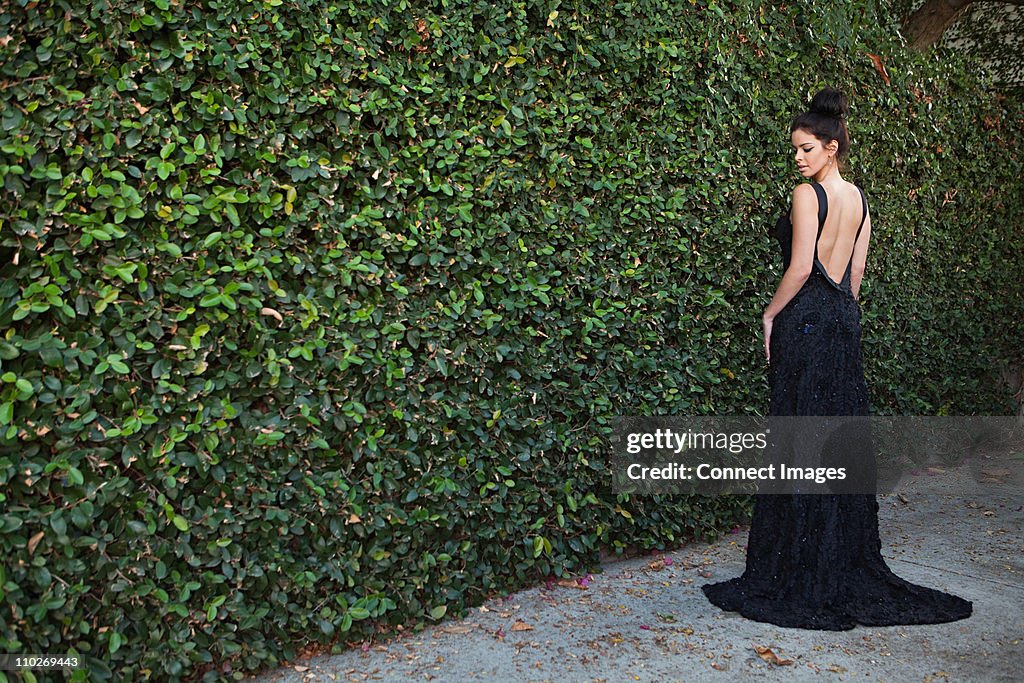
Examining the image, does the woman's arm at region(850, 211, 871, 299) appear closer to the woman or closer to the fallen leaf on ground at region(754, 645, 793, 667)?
the woman

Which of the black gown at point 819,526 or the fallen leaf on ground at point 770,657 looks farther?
the black gown at point 819,526

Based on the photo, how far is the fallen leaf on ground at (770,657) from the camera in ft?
11.5

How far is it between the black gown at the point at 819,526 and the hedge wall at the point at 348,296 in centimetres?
69

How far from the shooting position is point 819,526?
406 cm

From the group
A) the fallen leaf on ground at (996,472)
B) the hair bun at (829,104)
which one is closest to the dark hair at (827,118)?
the hair bun at (829,104)

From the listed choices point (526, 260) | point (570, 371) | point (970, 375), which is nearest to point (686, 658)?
point (570, 371)

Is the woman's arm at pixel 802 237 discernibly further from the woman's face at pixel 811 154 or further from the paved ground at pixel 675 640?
the paved ground at pixel 675 640

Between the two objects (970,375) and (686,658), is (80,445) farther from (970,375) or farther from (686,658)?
(970,375)

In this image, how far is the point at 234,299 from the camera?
10.7 ft

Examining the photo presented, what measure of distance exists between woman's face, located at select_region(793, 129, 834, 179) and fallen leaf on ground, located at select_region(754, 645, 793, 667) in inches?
82.1

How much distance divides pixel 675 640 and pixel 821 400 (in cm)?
129

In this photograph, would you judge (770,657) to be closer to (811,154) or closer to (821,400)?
(821,400)

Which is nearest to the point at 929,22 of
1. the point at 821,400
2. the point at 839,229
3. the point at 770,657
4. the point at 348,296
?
the point at 839,229
